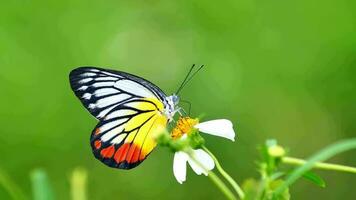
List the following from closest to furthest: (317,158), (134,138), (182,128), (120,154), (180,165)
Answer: (317,158) → (180,165) → (182,128) → (120,154) → (134,138)

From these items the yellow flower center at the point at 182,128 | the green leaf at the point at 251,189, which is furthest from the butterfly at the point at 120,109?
the green leaf at the point at 251,189

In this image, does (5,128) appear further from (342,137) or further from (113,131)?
(113,131)

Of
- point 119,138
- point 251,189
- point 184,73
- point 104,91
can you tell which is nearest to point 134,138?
point 119,138

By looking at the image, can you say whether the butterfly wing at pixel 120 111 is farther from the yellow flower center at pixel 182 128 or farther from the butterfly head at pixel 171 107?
the yellow flower center at pixel 182 128

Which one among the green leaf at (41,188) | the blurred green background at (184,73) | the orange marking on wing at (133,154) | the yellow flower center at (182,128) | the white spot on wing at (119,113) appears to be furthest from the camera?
the blurred green background at (184,73)

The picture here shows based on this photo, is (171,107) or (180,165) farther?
(171,107)

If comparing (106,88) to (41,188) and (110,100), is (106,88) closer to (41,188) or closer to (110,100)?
(110,100)

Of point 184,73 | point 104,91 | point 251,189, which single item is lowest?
point 251,189

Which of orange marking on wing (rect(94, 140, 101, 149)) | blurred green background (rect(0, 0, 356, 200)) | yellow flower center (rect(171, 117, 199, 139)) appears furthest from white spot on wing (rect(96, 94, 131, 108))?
blurred green background (rect(0, 0, 356, 200))
